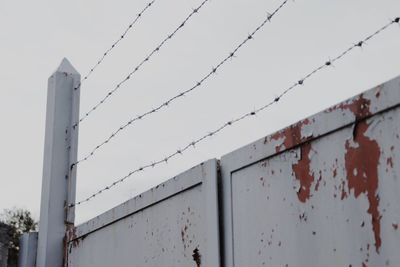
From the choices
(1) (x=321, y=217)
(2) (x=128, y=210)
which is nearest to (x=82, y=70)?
(2) (x=128, y=210)

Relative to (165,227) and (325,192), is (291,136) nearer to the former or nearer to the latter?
(325,192)

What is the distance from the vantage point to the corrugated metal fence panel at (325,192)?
4.66 ft

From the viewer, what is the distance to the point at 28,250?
331 cm

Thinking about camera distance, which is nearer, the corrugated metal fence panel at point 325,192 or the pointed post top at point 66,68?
the corrugated metal fence panel at point 325,192

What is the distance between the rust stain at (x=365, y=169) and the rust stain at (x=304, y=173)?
0.45ft

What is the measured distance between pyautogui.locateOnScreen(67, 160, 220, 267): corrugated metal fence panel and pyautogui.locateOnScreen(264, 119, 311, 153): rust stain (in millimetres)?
328

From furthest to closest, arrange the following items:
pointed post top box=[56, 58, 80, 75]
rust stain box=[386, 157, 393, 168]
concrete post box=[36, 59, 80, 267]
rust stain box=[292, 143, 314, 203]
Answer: pointed post top box=[56, 58, 80, 75]
concrete post box=[36, 59, 80, 267]
rust stain box=[292, 143, 314, 203]
rust stain box=[386, 157, 393, 168]

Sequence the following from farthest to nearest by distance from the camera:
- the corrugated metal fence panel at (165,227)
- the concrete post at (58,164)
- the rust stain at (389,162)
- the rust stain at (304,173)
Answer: the concrete post at (58,164) < the corrugated metal fence panel at (165,227) < the rust stain at (304,173) < the rust stain at (389,162)

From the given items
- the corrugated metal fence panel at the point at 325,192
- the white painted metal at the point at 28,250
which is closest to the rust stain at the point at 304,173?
the corrugated metal fence panel at the point at 325,192

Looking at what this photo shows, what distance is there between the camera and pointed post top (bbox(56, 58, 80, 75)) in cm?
352

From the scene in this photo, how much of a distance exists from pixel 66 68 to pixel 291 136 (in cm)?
208

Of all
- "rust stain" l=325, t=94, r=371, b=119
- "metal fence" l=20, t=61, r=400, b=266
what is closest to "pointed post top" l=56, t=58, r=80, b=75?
"metal fence" l=20, t=61, r=400, b=266

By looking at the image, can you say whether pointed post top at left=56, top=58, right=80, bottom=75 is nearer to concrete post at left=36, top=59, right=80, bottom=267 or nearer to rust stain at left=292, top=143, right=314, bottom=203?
concrete post at left=36, top=59, right=80, bottom=267

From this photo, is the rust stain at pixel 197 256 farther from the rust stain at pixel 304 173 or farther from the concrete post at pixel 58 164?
the concrete post at pixel 58 164
